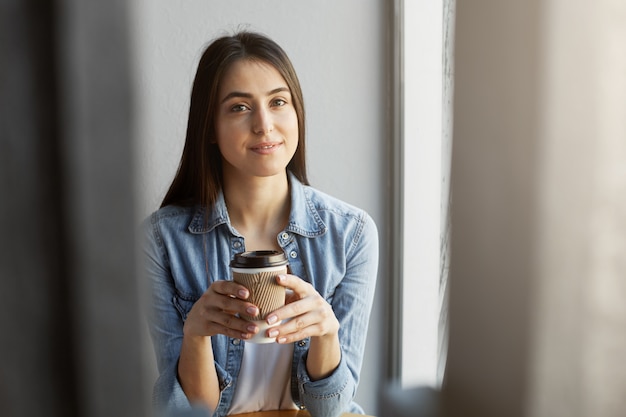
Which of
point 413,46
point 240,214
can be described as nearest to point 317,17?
point 413,46

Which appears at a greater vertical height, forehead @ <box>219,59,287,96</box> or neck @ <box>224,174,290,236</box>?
forehead @ <box>219,59,287,96</box>

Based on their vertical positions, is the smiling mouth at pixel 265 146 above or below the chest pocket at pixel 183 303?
above

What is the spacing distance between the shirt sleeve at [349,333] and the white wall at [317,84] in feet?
0.04

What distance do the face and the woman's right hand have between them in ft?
0.45

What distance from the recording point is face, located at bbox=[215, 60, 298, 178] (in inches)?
26.2

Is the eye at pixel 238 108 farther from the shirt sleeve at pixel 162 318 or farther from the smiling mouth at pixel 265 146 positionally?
the shirt sleeve at pixel 162 318

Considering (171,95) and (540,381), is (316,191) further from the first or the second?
Result: (540,381)

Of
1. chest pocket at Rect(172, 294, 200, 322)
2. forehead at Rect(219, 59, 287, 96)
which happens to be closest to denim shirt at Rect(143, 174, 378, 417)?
chest pocket at Rect(172, 294, 200, 322)

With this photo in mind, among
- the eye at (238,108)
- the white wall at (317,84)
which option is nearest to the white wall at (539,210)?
the white wall at (317,84)

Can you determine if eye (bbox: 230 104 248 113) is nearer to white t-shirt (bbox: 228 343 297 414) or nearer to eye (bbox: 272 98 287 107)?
eye (bbox: 272 98 287 107)

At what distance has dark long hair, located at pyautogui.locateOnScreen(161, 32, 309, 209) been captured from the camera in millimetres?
647

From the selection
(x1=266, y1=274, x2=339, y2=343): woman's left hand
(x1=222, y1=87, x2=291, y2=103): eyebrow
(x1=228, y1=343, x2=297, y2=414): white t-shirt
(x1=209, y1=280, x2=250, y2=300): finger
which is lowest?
(x1=228, y1=343, x2=297, y2=414): white t-shirt

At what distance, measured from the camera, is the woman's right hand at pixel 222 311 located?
63cm

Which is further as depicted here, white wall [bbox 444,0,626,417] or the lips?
the lips
